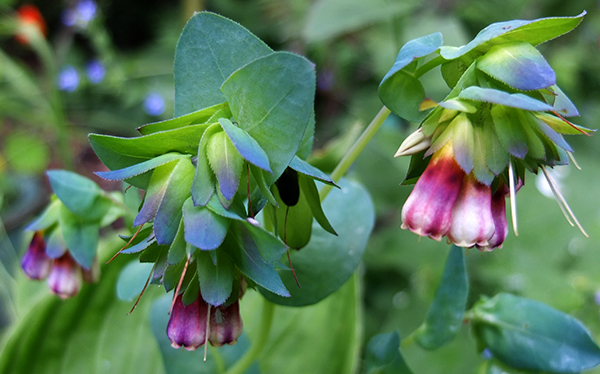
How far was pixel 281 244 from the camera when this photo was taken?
384 millimetres

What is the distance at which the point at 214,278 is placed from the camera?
413mm

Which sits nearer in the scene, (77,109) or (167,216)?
(167,216)

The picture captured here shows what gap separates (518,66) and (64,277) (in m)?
0.62

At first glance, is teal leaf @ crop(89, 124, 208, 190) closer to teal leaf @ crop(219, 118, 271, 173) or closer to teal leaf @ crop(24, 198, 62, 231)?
teal leaf @ crop(219, 118, 271, 173)

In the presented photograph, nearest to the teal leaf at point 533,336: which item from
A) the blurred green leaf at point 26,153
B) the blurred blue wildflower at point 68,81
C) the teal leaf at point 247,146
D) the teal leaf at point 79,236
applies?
the teal leaf at point 247,146

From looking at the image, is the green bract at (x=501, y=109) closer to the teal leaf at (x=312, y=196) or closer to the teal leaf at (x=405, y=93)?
the teal leaf at (x=405, y=93)

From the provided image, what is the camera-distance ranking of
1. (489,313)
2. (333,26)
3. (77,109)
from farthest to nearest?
(77,109) < (333,26) < (489,313)

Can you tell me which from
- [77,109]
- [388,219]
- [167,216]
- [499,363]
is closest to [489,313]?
[499,363]

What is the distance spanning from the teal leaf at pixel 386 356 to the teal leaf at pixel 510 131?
287mm

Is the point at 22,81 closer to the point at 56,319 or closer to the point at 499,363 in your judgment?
the point at 56,319

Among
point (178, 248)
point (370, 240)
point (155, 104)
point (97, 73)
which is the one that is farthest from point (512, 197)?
point (97, 73)

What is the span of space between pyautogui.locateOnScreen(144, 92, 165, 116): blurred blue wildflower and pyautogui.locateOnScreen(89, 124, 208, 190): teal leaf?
54.3 inches

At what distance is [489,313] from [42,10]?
118 inches

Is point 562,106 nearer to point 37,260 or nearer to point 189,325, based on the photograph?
point 189,325
